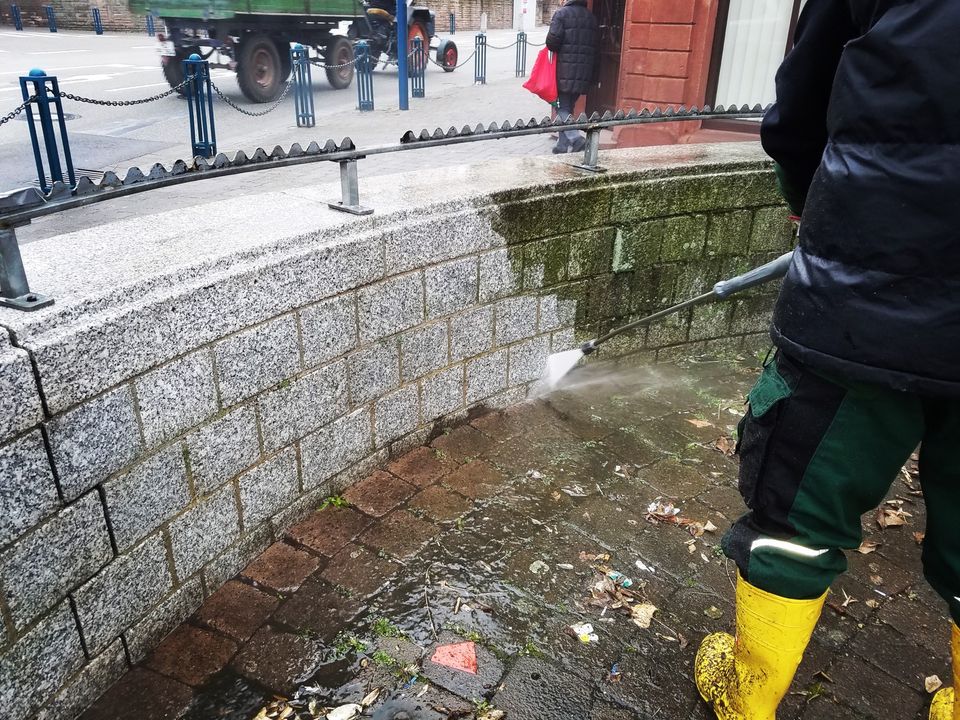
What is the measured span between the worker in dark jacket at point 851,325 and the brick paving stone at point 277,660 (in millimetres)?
1296

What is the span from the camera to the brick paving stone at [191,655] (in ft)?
8.13

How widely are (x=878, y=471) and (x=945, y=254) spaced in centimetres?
53

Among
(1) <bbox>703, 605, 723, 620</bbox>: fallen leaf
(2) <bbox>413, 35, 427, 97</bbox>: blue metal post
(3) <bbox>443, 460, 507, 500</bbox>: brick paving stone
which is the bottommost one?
(1) <bbox>703, 605, 723, 620</bbox>: fallen leaf

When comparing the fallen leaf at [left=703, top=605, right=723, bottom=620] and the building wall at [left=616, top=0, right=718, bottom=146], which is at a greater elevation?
the building wall at [left=616, top=0, right=718, bottom=146]

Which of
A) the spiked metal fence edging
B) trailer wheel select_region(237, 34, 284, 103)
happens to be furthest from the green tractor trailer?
the spiked metal fence edging

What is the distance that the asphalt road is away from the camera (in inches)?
392

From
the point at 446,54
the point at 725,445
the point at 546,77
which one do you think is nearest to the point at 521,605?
the point at 725,445

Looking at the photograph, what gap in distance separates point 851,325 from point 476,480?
78.8 inches

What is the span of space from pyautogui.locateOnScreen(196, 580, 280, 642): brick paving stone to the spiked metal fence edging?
121 cm

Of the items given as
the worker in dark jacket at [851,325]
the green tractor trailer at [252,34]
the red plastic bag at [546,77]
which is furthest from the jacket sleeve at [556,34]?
the worker in dark jacket at [851,325]

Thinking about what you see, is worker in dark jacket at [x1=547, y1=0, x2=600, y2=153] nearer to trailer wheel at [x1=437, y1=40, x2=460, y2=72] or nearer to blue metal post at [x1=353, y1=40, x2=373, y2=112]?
blue metal post at [x1=353, y1=40, x2=373, y2=112]

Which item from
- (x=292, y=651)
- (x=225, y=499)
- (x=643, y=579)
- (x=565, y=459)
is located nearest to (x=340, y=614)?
(x=292, y=651)

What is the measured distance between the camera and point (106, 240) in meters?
2.58

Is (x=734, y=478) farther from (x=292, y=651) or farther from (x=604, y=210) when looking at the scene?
(x=292, y=651)
